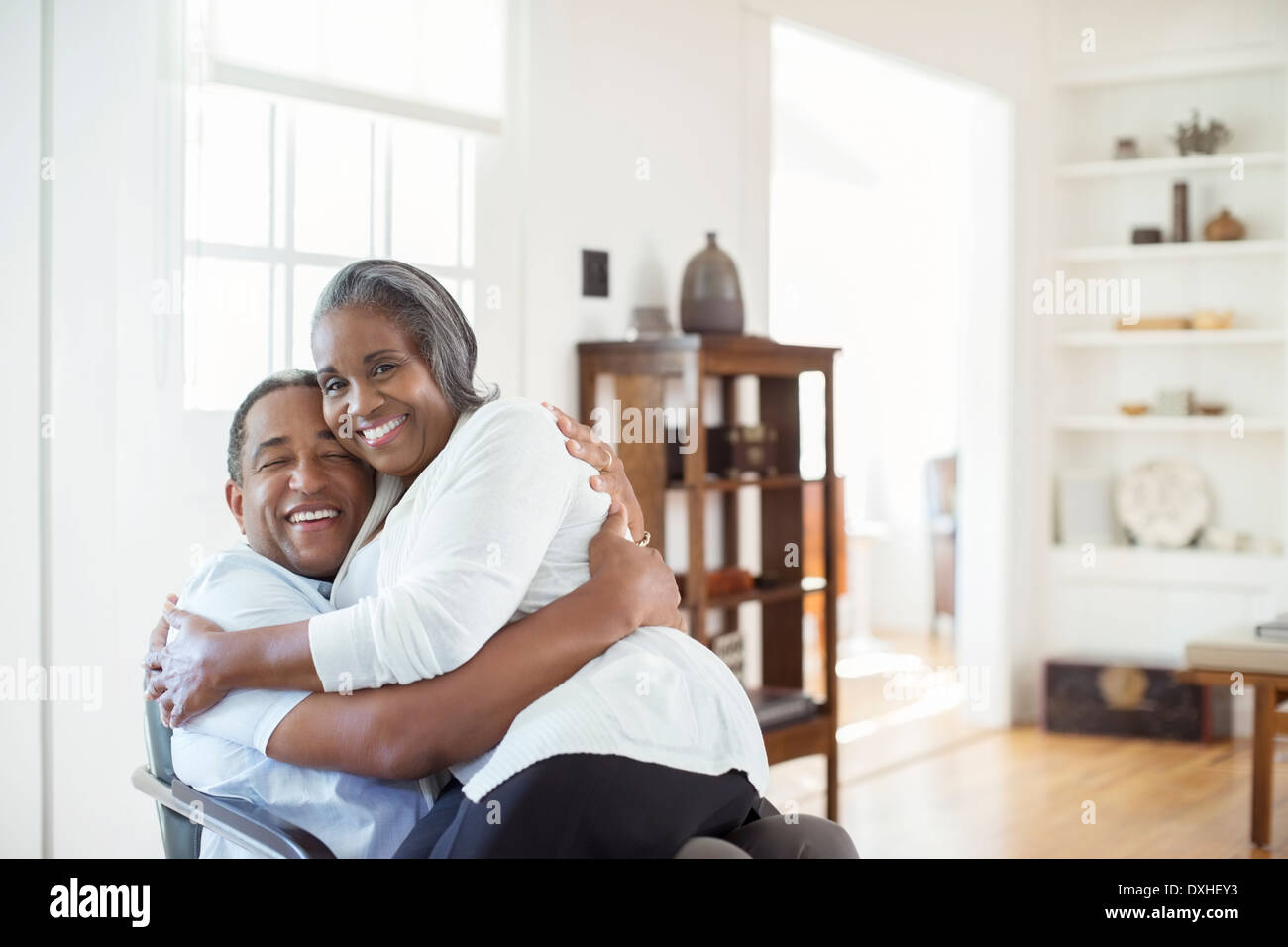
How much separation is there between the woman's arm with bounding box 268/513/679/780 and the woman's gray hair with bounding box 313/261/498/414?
1.32 ft

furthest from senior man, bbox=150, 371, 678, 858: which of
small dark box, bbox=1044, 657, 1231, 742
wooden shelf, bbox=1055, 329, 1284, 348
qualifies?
wooden shelf, bbox=1055, 329, 1284, 348

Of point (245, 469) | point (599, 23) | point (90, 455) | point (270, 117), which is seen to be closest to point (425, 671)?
point (245, 469)

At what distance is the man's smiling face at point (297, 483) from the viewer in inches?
81.9

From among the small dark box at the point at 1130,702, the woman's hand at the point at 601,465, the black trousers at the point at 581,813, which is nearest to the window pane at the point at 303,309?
the woman's hand at the point at 601,465

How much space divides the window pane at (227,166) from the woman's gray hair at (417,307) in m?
1.36

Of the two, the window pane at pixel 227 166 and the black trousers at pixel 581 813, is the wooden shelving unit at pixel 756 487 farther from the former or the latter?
the black trousers at pixel 581 813

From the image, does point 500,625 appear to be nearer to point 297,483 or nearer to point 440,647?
point 440,647

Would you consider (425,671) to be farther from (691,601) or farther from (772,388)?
(772,388)

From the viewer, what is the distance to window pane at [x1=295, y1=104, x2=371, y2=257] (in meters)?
3.45

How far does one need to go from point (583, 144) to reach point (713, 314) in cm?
63

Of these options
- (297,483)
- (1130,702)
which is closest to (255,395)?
(297,483)

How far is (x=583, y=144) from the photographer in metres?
4.09

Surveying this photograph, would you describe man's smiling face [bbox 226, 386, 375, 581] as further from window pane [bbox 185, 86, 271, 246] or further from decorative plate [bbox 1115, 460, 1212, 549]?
decorative plate [bbox 1115, 460, 1212, 549]

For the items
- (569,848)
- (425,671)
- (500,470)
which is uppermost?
(500,470)
